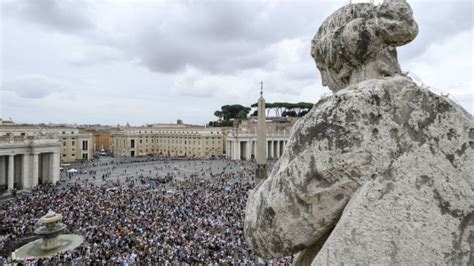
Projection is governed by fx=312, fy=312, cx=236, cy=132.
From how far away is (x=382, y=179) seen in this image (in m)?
1.18

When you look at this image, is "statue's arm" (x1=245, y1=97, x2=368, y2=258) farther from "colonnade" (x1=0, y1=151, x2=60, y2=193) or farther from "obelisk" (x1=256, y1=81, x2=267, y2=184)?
"colonnade" (x1=0, y1=151, x2=60, y2=193)

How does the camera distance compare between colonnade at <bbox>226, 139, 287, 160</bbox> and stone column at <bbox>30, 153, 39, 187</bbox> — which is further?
colonnade at <bbox>226, 139, 287, 160</bbox>

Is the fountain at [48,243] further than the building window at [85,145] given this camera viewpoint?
No

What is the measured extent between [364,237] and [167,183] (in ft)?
117

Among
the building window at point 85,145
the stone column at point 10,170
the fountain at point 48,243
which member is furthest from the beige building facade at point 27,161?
the building window at point 85,145

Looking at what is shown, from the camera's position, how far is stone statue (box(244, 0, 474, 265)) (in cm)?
116

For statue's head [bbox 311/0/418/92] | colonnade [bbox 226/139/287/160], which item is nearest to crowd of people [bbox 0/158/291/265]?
statue's head [bbox 311/0/418/92]

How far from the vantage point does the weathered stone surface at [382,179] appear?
116 centimetres

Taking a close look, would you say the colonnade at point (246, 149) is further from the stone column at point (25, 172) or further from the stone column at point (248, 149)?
the stone column at point (25, 172)

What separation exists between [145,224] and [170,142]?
6517 cm

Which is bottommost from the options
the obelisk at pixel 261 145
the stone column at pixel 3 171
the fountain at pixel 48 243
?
the fountain at pixel 48 243

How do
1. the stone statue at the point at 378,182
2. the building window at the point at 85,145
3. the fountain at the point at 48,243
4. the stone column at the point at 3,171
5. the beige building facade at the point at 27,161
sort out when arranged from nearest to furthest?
the stone statue at the point at 378,182 < the fountain at the point at 48,243 < the beige building facade at the point at 27,161 < the stone column at the point at 3,171 < the building window at the point at 85,145

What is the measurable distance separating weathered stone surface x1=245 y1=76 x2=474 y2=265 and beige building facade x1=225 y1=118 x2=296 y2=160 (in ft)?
219

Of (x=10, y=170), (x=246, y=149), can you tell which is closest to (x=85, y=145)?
(x=246, y=149)
